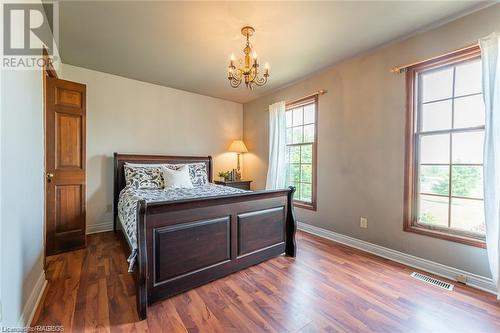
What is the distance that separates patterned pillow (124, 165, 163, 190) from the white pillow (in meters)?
0.12

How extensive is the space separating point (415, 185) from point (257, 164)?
277 centimetres

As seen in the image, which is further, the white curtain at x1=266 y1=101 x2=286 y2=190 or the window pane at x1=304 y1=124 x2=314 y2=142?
the white curtain at x1=266 y1=101 x2=286 y2=190

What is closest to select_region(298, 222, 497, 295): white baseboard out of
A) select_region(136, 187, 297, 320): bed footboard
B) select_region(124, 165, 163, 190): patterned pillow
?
select_region(136, 187, 297, 320): bed footboard

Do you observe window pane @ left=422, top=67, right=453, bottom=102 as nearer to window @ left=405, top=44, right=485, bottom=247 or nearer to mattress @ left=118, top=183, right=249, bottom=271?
window @ left=405, top=44, right=485, bottom=247

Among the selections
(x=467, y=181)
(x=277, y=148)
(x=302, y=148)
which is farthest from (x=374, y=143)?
(x=277, y=148)

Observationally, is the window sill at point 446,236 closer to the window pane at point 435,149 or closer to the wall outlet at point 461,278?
the wall outlet at point 461,278

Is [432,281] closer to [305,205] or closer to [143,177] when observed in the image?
[305,205]

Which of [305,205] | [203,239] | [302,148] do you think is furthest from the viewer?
[302,148]

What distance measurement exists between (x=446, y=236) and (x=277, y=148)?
2498mm

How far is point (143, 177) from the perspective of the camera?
3.29 meters

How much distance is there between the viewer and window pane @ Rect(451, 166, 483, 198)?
203cm

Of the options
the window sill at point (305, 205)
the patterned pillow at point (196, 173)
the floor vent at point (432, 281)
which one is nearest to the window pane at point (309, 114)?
the window sill at point (305, 205)

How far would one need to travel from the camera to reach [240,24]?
2.22 metres

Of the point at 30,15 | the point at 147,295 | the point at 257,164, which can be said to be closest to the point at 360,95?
the point at 257,164
